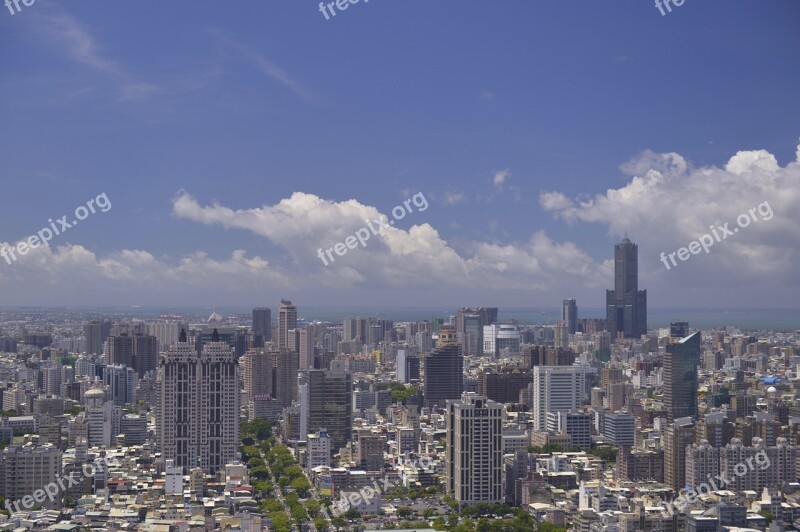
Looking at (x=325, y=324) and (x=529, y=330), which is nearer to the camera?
(x=325, y=324)

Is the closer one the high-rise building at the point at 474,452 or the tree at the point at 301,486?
the high-rise building at the point at 474,452

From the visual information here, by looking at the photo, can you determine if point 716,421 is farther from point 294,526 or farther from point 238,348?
point 238,348

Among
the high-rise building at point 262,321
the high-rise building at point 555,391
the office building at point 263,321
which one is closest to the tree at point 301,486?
the high-rise building at point 555,391

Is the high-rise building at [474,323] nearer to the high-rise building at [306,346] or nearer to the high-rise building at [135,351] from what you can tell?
the high-rise building at [306,346]

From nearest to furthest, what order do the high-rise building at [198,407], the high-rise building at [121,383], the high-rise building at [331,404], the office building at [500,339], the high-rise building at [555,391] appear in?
the high-rise building at [198,407] < the high-rise building at [331,404] < the high-rise building at [555,391] < the high-rise building at [121,383] < the office building at [500,339]

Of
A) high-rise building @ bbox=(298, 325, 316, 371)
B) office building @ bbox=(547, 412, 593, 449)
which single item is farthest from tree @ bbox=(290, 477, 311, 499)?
high-rise building @ bbox=(298, 325, 316, 371)

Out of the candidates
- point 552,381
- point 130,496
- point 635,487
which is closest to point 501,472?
point 635,487
